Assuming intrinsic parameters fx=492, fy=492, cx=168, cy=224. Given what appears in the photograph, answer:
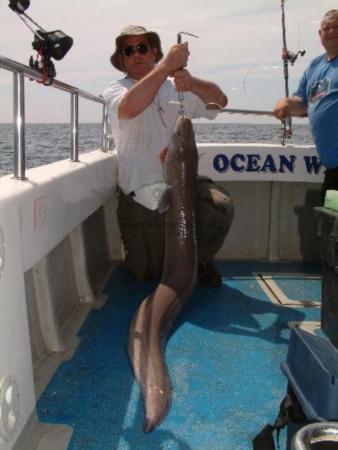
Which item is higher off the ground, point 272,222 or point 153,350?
point 272,222

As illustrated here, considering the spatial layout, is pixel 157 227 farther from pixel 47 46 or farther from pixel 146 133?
pixel 47 46

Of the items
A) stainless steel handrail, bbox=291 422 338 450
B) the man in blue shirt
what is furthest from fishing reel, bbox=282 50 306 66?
stainless steel handrail, bbox=291 422 338 450

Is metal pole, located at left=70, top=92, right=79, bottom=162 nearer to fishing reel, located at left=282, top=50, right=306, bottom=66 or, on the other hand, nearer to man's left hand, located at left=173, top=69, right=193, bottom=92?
man's left hand, located at left=173, top=69, right=193, bottom=92

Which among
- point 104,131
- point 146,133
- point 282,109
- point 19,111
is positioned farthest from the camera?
point 104,131

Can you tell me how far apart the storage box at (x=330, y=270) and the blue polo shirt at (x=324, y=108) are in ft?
6.28

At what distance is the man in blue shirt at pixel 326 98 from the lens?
390 cm

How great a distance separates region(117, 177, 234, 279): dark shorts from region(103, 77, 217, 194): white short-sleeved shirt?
258 mm

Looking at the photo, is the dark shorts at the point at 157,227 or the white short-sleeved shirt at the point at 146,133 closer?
the white short-sleeved shirt at the point at 146,133

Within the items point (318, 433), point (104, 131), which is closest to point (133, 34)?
point (104, 131)

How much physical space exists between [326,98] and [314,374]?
9.07 ft

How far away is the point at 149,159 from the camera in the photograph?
4168mm

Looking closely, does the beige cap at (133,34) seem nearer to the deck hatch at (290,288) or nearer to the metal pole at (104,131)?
the metal pole at (104,131)

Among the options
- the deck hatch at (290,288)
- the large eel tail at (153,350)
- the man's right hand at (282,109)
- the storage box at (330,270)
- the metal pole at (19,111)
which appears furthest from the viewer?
the man's right hand at (282,109)

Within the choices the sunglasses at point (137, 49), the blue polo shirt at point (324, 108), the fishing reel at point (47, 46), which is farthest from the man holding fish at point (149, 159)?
the fishing reel at point (47, 46)
